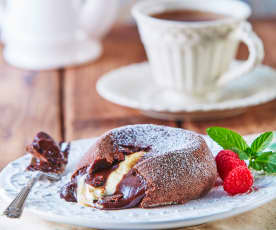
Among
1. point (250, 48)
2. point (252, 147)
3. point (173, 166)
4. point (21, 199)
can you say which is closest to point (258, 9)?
point (250, 48)

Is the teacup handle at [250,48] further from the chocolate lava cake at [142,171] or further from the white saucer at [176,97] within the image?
the chocolate lava cake at [142,171]

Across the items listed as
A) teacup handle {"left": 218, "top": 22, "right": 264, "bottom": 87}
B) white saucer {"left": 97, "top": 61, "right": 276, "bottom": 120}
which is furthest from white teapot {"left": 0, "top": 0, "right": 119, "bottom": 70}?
teacup handle {"left": 218, "top": 22, "right": 264, "bottom": 87}

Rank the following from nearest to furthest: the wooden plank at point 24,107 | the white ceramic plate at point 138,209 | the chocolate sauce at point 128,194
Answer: the white ceramic plate at point 138,209 < the chocolate sauce at point 128,194 < the wooden plank at point 24,107

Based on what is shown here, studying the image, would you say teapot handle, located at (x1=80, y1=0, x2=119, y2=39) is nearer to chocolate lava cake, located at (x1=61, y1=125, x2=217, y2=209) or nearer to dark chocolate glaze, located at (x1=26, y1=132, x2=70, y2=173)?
dark chocolate glaze, located at (x1=26, y1=132, x2=70, y2=173)

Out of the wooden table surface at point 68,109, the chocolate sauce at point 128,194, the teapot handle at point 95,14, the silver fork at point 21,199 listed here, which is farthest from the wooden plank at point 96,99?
the chocolate sauce at point 128,194

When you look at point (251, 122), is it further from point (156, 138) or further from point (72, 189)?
point (72, 189)

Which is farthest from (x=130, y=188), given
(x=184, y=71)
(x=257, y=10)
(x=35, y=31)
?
(x=257, y=10)
